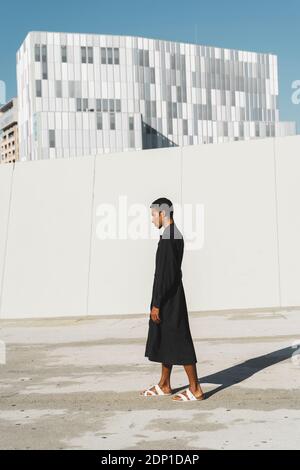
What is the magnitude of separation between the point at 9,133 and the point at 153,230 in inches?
5859

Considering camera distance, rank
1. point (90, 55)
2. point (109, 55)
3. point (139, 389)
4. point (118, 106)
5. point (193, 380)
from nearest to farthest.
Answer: point (193, 380), point (139, 389), point (90, 55), point (118, 106), point (109, 55)

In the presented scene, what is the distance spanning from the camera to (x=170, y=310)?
6102 millimetres

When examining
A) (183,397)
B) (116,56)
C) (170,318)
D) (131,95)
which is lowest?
(183,397)

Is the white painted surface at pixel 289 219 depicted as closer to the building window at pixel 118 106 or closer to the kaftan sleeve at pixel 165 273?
the kaftan sleeve at pixel 165 273

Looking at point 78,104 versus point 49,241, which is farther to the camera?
point 78,104

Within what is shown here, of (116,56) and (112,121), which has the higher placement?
(116,56)

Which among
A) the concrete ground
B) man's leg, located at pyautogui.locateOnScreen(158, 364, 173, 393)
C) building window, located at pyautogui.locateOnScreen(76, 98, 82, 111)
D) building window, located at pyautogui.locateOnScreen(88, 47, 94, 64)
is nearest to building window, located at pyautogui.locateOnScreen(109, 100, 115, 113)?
building window, located at pyautogui.locateOnScreen(76, 98, 82, 111)

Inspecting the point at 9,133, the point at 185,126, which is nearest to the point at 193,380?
the point at 185,126

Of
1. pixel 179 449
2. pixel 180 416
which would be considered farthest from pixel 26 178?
pixel 179 449

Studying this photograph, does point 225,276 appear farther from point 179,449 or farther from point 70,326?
point 179,449

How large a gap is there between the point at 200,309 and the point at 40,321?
3116 millimetres

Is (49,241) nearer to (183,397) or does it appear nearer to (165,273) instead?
(165,273)

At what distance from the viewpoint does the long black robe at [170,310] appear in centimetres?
603
